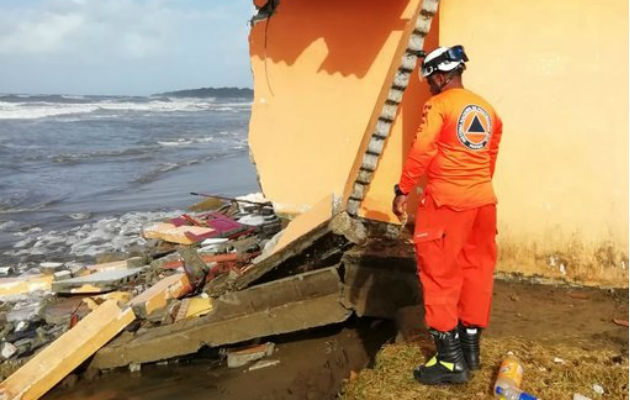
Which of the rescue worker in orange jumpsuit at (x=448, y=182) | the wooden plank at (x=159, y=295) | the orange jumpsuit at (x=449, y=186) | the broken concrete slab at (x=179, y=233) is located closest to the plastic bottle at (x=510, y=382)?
the rescue worker in orange jumpsuit at (x=448, y=182)

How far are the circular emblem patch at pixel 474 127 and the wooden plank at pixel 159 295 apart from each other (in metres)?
3.41

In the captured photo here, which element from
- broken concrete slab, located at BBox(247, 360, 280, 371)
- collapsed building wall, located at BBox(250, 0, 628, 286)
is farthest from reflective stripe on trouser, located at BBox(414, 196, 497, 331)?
broken concrete slab, located at BBox(247, 360, 280, 371)

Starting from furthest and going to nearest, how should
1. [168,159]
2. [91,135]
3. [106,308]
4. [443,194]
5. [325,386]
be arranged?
1. [91,135]
2. [168,159]
3. [106,308]
4. [325,386]
5. [443,194]

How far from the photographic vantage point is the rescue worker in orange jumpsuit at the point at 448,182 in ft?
10.7

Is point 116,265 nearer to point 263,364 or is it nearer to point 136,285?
point 136,285

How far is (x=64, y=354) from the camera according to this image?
15.6 feet

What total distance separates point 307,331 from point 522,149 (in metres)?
2.61

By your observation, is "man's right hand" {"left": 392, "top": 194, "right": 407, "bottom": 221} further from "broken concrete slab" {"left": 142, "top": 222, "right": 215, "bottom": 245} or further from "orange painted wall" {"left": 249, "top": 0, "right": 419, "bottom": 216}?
"broken concrete slab" {"left": 142, "top": 222, "right": 215, "bottom": 245}

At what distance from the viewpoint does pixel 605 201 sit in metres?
4.88

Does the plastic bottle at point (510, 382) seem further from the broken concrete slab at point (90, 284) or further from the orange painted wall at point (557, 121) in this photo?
the broken concrete slab at point (90, 284)

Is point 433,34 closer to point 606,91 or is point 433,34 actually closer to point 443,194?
point 606,91

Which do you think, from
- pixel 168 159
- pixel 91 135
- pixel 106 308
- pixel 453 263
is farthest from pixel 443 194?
pixel 91 135

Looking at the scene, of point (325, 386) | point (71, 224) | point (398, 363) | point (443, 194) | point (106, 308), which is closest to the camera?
point (443, 194)

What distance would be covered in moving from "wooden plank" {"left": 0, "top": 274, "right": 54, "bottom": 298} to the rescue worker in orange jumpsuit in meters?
5.21
